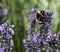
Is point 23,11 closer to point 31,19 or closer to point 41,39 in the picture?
point 31,19

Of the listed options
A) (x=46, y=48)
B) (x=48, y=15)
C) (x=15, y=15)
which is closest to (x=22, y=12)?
(x=15, y=15)

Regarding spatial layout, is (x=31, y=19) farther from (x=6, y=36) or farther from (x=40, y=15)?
(x=6, y=36)

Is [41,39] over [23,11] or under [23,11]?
under

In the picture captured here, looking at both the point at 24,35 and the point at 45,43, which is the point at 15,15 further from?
the point at 45,43

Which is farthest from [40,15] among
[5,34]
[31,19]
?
[5,34]

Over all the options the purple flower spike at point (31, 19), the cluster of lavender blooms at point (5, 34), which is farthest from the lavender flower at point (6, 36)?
→ the purple flower spike at point (31, 19)
